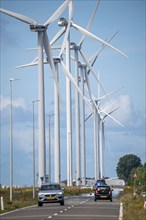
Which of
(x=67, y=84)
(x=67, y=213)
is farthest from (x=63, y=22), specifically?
(x=67, y=213)

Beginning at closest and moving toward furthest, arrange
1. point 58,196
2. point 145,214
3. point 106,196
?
point 145,214, point 58,196, point 106,196

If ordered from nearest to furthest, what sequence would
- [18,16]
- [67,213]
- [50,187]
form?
1. [67,213]
2. [50,187]
3. [18,16]

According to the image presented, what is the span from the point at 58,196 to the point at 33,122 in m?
21.2


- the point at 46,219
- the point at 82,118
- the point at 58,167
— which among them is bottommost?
the point at 46,219

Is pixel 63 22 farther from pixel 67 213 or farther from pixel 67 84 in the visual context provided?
pixel 67 213

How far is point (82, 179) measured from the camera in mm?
134750

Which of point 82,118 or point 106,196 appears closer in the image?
point 106,196

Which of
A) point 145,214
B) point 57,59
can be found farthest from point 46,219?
point 57,59

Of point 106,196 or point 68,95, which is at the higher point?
point 68,95

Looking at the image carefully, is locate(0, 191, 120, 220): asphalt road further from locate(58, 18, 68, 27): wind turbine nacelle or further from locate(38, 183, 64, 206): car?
locate(58, 18, 68, 27): wind turbine nacelle

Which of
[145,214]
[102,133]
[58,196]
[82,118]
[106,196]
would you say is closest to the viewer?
[145,214]

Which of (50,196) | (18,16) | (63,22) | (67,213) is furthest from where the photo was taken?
(63,22)

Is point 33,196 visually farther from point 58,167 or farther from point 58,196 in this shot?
point 58,167

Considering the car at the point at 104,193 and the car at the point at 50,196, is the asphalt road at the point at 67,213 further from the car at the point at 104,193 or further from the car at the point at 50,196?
the car at the point at 104,193
